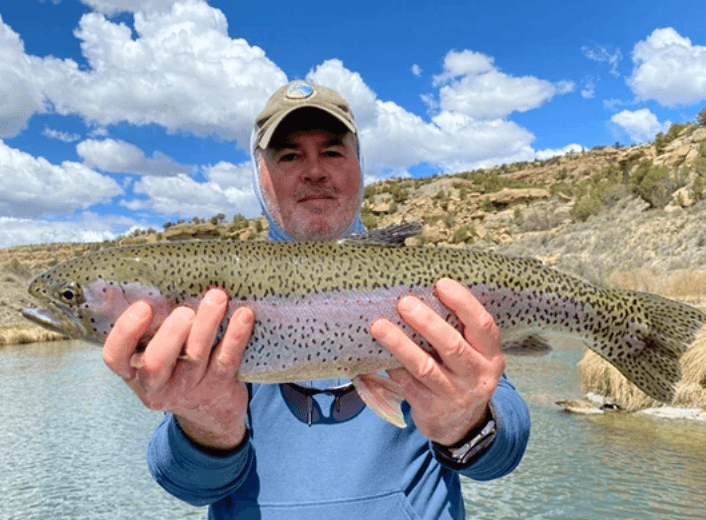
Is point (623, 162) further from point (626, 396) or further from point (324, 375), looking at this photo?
point (324, 375)

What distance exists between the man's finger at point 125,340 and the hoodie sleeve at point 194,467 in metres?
0.48

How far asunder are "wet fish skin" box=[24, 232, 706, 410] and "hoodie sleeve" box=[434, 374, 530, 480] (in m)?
0.33

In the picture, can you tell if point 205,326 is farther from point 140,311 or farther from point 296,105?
point 296,105

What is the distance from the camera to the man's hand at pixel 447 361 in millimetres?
2586

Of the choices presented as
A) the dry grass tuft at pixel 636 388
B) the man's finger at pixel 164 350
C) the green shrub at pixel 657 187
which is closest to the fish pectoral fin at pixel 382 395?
the man's finger at pixel 164 350

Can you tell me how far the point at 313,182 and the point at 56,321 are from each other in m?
1.66

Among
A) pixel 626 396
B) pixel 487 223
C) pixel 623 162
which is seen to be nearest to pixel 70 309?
pixel 626 396

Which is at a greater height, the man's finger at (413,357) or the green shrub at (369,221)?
the green shrub at (369,221)

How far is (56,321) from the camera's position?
114 inches

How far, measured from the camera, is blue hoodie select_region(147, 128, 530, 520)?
2803 millimetres

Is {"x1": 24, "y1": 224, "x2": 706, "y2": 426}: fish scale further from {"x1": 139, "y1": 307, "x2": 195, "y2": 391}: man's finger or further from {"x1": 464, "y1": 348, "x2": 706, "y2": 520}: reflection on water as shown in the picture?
{"x1": 464, "y1": 348, "x2": 706, "y2": 520}: reflection on water

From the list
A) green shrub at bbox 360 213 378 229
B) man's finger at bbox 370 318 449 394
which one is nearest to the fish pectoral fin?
man's finger at bbox 370 318 449 394

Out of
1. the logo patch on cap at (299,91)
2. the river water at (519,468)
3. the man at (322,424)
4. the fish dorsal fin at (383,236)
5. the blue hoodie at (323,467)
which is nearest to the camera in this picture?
the man at (322,424)

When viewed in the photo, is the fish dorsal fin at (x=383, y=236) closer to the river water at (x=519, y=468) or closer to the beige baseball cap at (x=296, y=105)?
the beige baseball cap at (x=296, y=105)
